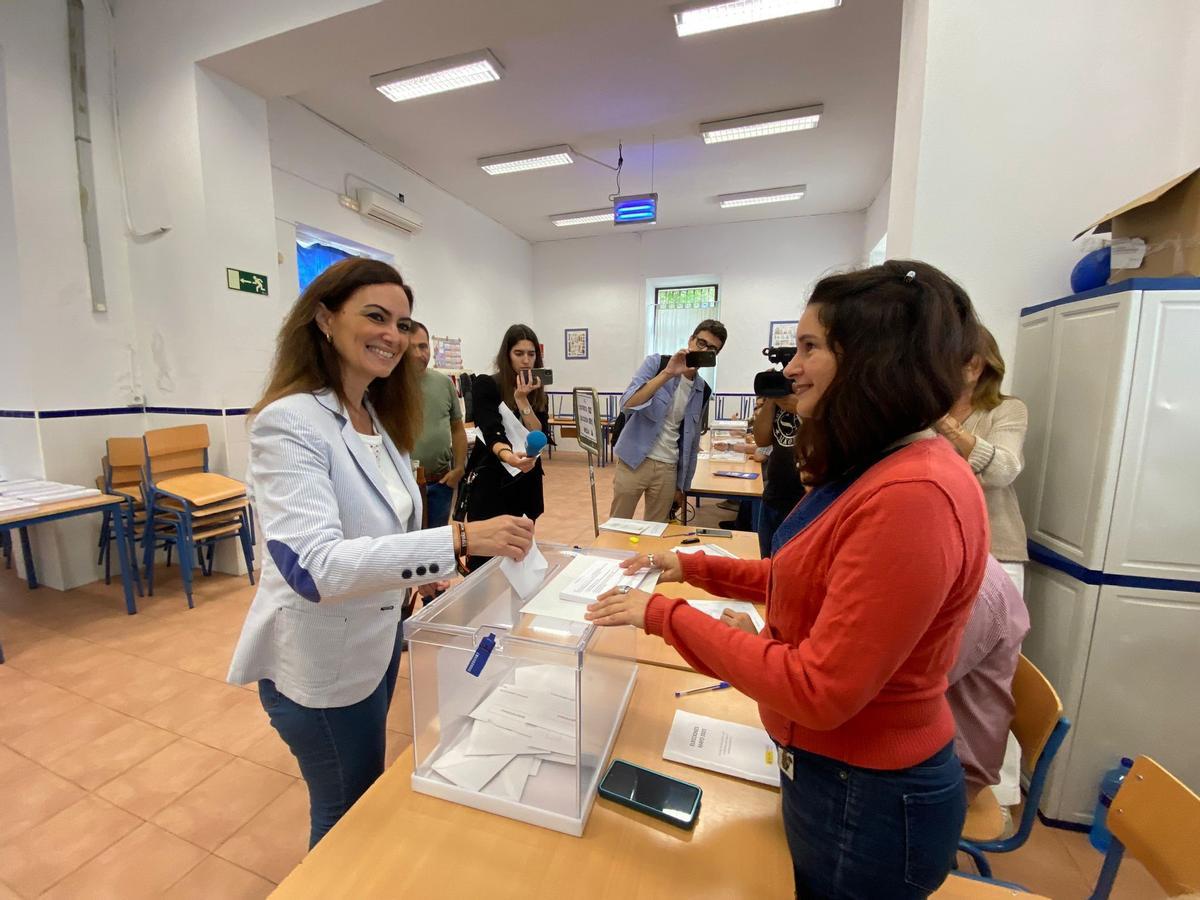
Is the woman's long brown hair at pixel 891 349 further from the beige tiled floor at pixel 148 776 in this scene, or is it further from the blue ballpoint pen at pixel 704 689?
the beige tiled floor at pixel 148 776

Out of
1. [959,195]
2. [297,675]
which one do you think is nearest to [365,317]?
[297,675]

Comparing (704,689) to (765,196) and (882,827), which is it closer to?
(882,827)

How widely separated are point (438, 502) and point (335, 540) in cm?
206

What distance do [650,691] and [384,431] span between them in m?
0.85

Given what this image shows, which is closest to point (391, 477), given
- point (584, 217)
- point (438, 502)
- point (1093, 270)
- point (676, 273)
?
point (438, 502)

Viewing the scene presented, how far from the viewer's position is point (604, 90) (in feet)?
13.2

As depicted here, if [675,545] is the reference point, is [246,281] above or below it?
above

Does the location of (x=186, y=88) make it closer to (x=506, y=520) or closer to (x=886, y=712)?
(x=506, y=520)

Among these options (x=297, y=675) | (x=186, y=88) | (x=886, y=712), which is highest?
(x=186, y=88)

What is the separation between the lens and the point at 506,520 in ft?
3.11

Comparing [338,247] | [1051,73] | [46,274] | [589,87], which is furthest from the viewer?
[338,247]

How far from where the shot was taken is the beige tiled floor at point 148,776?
1468 mm

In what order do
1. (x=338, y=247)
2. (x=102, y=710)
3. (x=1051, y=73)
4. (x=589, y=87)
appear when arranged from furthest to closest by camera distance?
1. (x=338, y=247)
2. (x=589, y=87)
3. (x=102, y=710)
4. (x=1051, y=73)

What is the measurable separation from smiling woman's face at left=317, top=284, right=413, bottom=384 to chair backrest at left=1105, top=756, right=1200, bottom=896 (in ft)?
4.99
